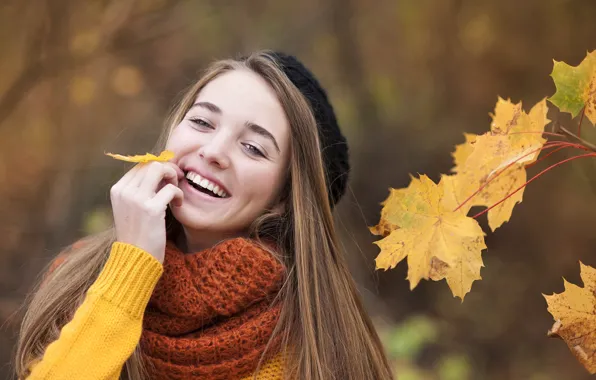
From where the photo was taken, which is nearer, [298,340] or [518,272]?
[298,340]

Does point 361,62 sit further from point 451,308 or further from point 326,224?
point 326,224

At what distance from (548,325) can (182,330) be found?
1.57 meters

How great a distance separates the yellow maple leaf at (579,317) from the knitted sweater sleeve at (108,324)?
0.66 metres

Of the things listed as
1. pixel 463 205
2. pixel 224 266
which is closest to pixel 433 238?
pixel 463 205

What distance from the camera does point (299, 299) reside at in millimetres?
1312

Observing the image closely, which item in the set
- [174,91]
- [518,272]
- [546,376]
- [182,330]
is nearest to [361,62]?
[174,91]

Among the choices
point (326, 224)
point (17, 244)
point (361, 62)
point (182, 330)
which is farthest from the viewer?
point (361, 62)

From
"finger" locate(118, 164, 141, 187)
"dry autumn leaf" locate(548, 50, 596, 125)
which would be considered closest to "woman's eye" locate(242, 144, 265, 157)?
"finger" locate(118, 164, 141, 187)

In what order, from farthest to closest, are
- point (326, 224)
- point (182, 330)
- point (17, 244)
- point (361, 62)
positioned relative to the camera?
point (361, 62) → point (17, 244) → point (326, 224) → point (182, 330)

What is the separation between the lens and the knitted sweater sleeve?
1075 millimetres

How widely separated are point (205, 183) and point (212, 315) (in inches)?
10.2

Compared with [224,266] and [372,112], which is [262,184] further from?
[372,112]

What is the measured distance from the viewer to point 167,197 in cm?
124

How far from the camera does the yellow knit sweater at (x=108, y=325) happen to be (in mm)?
1075
